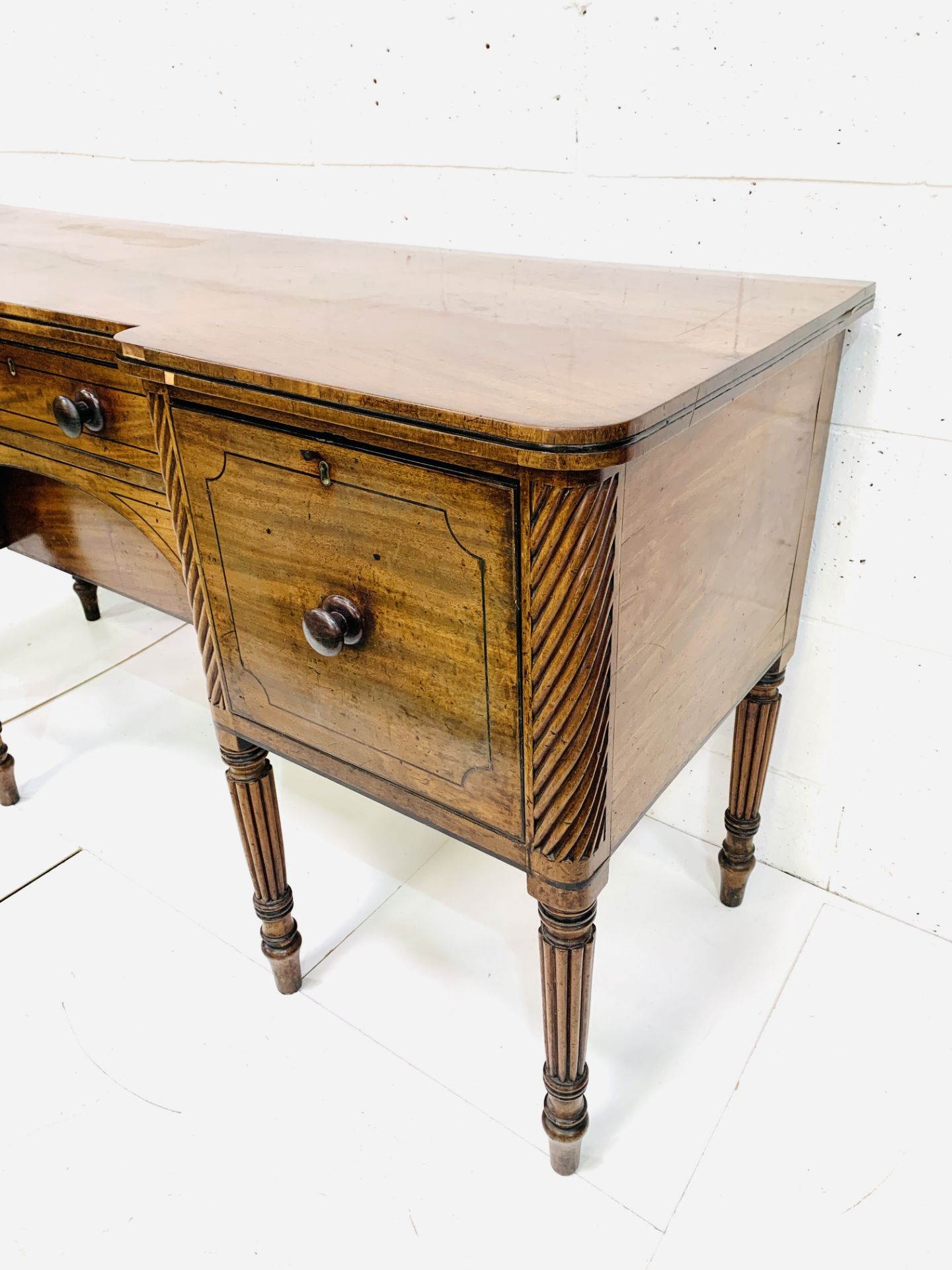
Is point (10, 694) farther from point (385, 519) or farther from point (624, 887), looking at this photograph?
point (385, 519)

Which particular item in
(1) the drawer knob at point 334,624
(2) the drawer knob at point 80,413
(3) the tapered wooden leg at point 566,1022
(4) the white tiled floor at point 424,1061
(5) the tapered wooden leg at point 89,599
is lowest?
(4) the white tiled floor at point 424,1061

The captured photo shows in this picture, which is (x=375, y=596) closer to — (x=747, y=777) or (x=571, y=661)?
(x=571, y=661)

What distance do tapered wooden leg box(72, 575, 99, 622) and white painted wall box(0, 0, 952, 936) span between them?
3.12 feet

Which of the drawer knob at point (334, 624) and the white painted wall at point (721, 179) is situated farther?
the white painted wall at point (721, 179)

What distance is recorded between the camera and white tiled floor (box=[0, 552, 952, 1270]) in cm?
109

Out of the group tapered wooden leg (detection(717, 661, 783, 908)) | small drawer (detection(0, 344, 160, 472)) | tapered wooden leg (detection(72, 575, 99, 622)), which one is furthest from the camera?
tapered wooden leg (detection(72, 575, 99, 622))

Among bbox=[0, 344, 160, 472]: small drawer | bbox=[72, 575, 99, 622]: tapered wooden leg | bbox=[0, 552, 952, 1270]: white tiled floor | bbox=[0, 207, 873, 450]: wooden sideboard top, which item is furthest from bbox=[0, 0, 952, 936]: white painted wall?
bbox=[72, 575, 99, 622]: tapered wooden leg

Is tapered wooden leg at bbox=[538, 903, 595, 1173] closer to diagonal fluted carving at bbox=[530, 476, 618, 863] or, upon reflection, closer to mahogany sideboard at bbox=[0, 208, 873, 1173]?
mahogany sideboard at bbox=[0, 208, 873, 1173]

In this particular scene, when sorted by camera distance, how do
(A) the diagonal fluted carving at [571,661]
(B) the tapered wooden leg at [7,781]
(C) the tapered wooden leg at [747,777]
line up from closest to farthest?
(A) the diagonal fluted carving at [571,661]
(C) the tapered wooden leg at [747,777]
(B) the tapered wooden leg at [7,781]

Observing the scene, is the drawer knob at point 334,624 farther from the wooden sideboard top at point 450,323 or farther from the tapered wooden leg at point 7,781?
the tapered wooden leg at point 7,781

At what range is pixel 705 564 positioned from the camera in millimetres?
923

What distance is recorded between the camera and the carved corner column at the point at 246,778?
3.27 feet

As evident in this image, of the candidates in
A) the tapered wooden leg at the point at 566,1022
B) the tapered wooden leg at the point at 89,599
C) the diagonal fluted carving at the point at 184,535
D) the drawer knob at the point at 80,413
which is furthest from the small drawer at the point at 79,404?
the tapered wooden leg at the point at 89,599

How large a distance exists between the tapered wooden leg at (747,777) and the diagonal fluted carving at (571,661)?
0.50 meters
